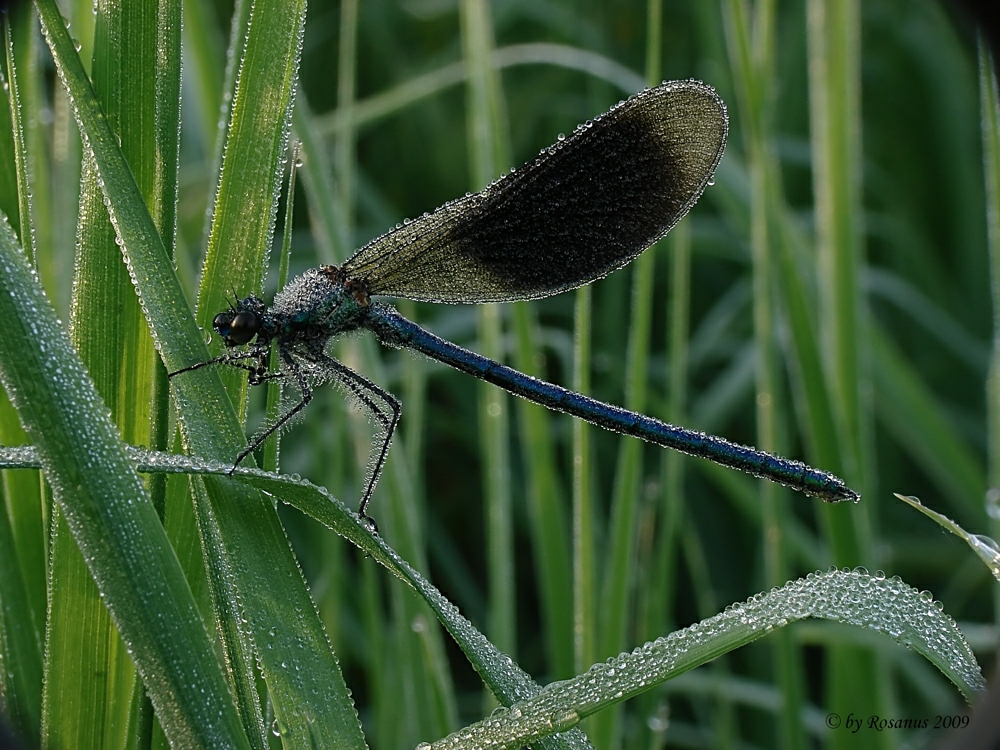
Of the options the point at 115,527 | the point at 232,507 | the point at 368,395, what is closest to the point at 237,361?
the point at 232,507

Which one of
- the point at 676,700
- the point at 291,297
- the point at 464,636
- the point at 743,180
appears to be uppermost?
the point at 743,180

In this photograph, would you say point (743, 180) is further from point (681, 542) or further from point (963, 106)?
point (963, 106)

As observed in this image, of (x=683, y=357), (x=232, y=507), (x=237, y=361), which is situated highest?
(x=237, y=361)

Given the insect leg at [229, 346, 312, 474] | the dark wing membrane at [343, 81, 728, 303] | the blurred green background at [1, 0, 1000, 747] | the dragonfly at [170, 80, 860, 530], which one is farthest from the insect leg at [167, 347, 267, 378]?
the dark wing membrane at [343, 81, 728, 303]

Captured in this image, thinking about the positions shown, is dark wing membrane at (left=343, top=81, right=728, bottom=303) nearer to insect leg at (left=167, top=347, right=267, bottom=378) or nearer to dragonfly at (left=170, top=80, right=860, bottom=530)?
dragonfly at (left=170, top=80, right=860, bottom=530)

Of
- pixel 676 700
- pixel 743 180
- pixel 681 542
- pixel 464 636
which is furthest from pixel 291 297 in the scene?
pixel 676 700

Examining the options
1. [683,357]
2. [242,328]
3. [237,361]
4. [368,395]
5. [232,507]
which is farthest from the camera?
[683,357]

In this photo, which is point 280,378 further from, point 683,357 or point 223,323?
point 683,357
